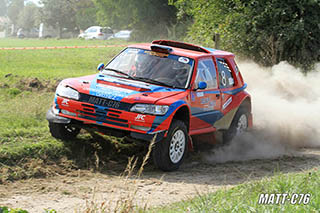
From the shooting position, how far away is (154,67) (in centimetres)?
955

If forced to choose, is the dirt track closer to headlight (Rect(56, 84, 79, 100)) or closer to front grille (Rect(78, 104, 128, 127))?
front grille (Rect(78, 104, 128, 127))

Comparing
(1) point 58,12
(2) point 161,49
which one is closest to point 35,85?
(2) point 161,49

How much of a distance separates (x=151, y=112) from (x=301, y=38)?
14231mm

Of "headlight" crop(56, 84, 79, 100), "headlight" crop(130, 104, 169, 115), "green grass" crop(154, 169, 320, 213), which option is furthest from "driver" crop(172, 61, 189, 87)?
"green grass" crop(154, 169, 320, 213)

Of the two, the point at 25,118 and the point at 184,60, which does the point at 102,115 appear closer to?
the point at 184,60

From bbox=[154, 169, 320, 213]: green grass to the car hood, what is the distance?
2.23 metres

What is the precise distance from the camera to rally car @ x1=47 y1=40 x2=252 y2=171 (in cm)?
837

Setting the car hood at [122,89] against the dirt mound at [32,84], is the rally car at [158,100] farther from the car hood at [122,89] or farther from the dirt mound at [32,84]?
the dirt mound at [32,84]

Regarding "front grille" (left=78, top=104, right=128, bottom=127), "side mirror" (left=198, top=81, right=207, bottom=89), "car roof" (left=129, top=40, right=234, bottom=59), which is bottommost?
"front grille" (left=78, top=104, right=128, bottom=127)

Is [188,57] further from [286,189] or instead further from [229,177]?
[286,189]

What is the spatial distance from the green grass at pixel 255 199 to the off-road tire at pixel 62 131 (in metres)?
3.28

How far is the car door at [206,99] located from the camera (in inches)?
369

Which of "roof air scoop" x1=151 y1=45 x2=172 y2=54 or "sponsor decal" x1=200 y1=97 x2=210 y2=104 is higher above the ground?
"roof air scoop" x1=151 y1=45 x2=172 y2=54

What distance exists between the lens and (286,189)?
626 centimetres
